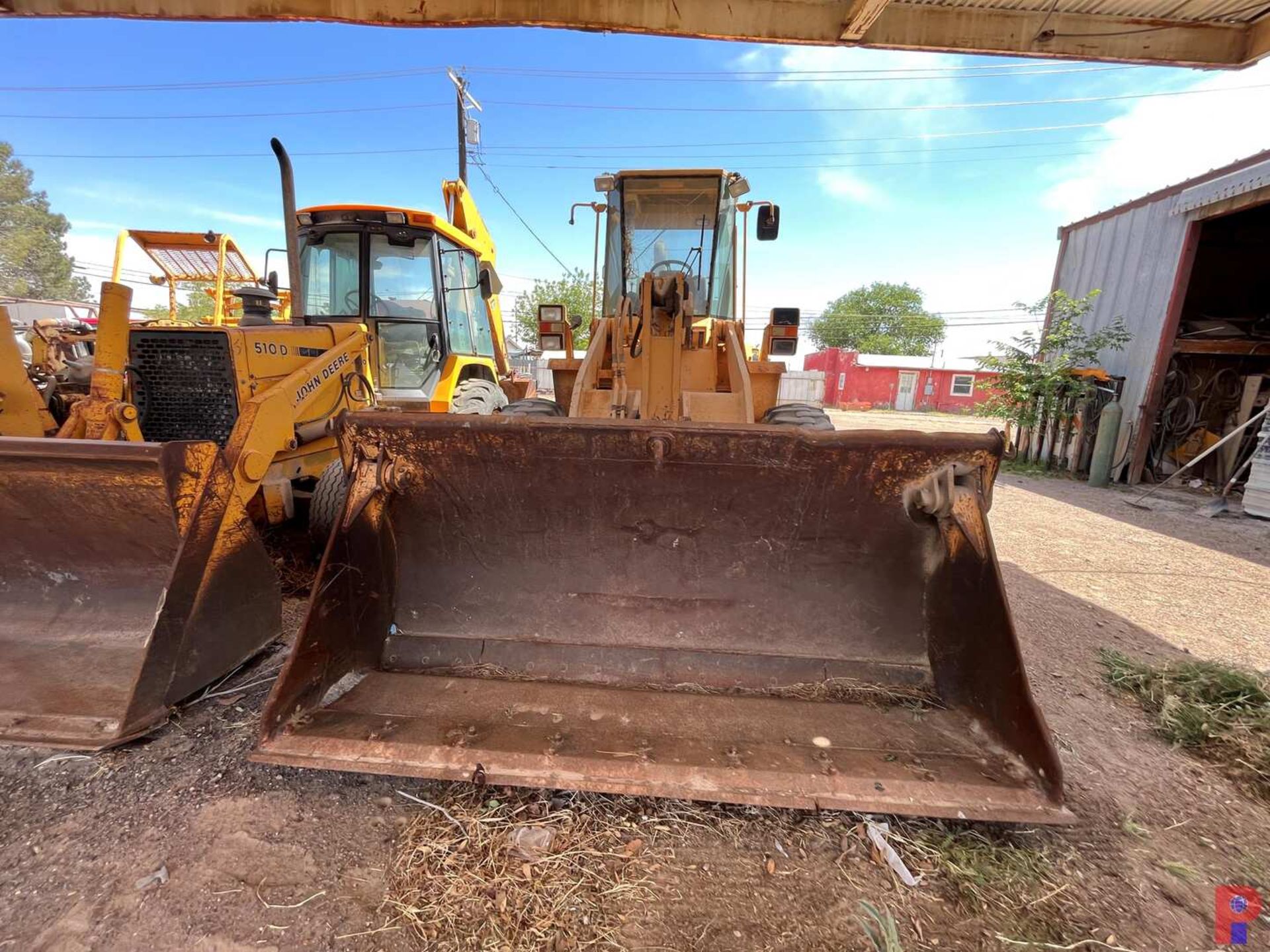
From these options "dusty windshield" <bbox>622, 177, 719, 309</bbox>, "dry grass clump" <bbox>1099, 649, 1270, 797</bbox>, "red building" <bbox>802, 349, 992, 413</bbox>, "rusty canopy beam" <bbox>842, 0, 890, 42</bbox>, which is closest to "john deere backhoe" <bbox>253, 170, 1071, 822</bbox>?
"dry grass clump" <bbox>1099, 649, 1270, 797</bbox>

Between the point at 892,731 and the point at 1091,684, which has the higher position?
the point at 892,731

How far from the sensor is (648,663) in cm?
231

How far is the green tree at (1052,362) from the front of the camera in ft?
30.3

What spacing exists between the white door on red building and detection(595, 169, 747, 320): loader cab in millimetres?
36600

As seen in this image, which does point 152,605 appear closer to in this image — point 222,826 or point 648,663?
point 222,826

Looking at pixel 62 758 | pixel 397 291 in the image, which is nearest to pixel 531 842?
pixel 62 758

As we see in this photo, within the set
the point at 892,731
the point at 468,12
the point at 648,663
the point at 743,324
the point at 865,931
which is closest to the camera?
the point at 865,931

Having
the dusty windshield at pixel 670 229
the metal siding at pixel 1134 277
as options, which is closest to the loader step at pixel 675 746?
the dusty windshield at pixel 670 229

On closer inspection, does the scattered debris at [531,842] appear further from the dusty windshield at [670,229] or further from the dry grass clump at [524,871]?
the dusty windshield at [670,229]

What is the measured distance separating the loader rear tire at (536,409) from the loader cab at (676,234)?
117cm

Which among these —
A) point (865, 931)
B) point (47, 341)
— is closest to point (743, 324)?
point (865, 931)

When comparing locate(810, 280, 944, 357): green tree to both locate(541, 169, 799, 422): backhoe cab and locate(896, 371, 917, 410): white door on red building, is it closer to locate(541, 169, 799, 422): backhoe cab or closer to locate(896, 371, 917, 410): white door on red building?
locate(896, 371, 917, 410): white door on red building

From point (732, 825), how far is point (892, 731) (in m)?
0.67

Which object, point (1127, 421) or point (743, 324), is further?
point (1127, 421)
